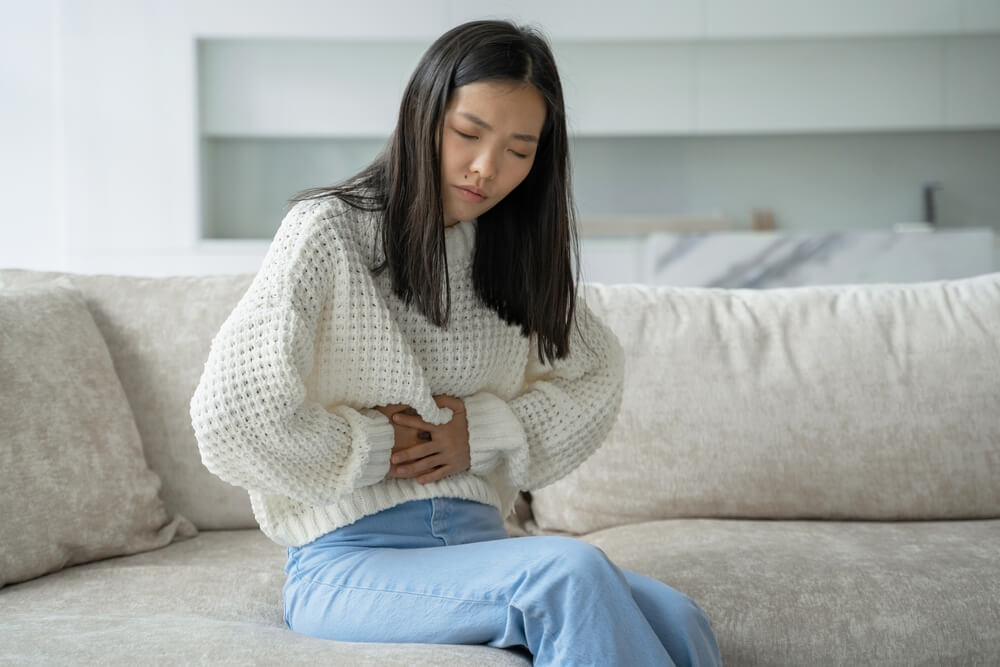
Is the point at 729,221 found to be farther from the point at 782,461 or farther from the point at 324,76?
the point at 782,461

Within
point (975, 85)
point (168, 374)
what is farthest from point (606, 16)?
point (168, 374)

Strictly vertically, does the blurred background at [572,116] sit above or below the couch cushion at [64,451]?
above

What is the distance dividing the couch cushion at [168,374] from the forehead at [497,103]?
0.75 metres

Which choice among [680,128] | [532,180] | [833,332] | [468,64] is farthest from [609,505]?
[680,128]

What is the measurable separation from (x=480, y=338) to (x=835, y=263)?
2560 mm

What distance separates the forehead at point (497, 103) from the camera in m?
1.34

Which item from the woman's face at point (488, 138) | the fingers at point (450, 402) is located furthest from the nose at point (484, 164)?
the fingers at point (450, 402)

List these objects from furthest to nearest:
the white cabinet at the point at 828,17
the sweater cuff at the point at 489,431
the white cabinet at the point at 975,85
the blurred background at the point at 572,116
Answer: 1. the white cabinet at the point at 975,85
2. the white cabinet at the point at 828,17
3. the blurred background at the point at 572,116
4. the sweater cuff at the point at 489,431

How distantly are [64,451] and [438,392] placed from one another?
22.9 inches

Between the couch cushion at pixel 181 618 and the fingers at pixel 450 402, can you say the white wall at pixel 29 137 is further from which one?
the fingers at pixel 450 402

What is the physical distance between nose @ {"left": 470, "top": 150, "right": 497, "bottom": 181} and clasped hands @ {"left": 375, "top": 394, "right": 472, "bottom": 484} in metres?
0.32

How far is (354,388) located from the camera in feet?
4.58

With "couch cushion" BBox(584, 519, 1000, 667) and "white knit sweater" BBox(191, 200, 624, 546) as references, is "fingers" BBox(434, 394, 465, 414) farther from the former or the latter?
"couch cushion" BBox(584, 519, 1000, 667)

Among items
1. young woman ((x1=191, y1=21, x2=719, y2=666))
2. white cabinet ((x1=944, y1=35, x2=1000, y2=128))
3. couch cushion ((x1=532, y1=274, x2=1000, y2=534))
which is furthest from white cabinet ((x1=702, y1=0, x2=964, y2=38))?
young woman ((x1=191, y1=21, x2=719, y2=666))
